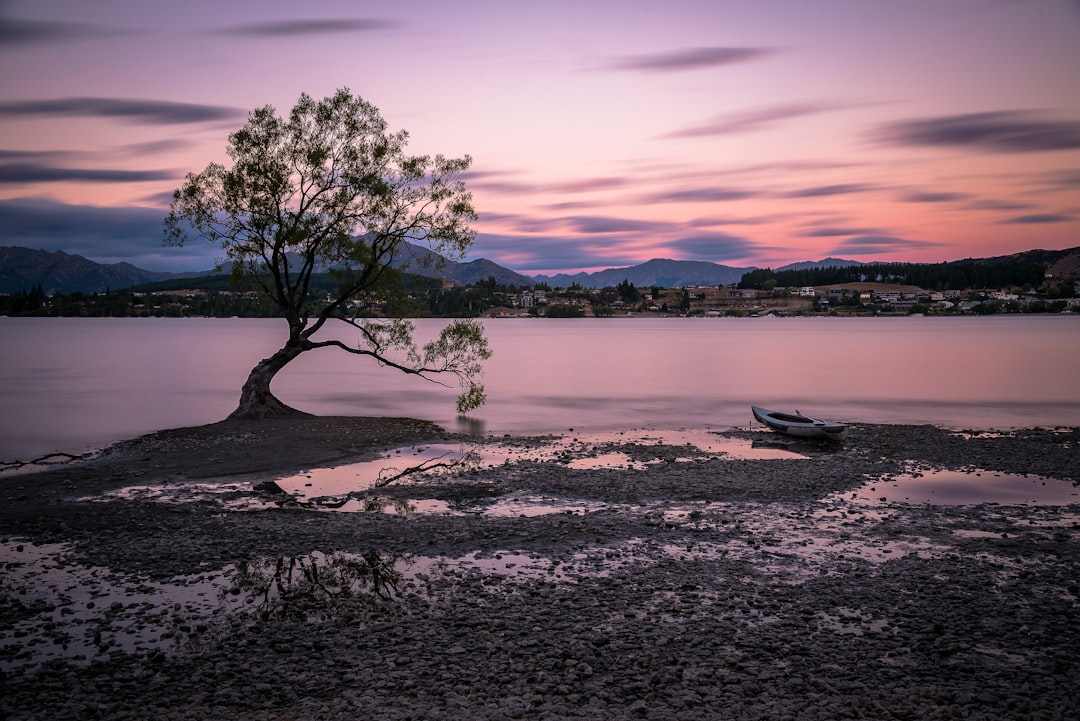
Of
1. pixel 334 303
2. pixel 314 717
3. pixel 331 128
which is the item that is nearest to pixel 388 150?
pixel 331 128

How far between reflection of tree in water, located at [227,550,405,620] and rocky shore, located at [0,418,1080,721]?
6cm

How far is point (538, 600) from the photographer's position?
12906 mm

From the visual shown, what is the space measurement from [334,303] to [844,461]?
891 inches

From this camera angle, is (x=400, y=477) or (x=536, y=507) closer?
(x=536, y=507)

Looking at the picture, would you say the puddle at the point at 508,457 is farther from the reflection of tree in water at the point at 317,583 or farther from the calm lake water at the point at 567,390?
the calm lake water at the point at 567,390

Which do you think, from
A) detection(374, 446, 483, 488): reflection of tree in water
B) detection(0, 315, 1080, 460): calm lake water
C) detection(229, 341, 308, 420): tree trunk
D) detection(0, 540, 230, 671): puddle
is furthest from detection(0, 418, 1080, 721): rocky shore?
detection(0, 315, 1080, 460): calm lake water

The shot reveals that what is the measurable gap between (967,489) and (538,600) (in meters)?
16.0

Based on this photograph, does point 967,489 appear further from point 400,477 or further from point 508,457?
point 400,477

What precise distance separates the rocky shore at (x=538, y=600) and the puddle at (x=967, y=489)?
32 cm

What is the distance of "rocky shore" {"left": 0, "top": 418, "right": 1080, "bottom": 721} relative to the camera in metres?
9.69

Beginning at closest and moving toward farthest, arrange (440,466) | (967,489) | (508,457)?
1. (967,489)
2. (440,466)
3. (508,457)

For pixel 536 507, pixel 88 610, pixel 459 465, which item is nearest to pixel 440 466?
pixel 459 465

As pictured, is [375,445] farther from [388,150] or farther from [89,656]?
[89,656]

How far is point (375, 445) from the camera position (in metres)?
30.3
